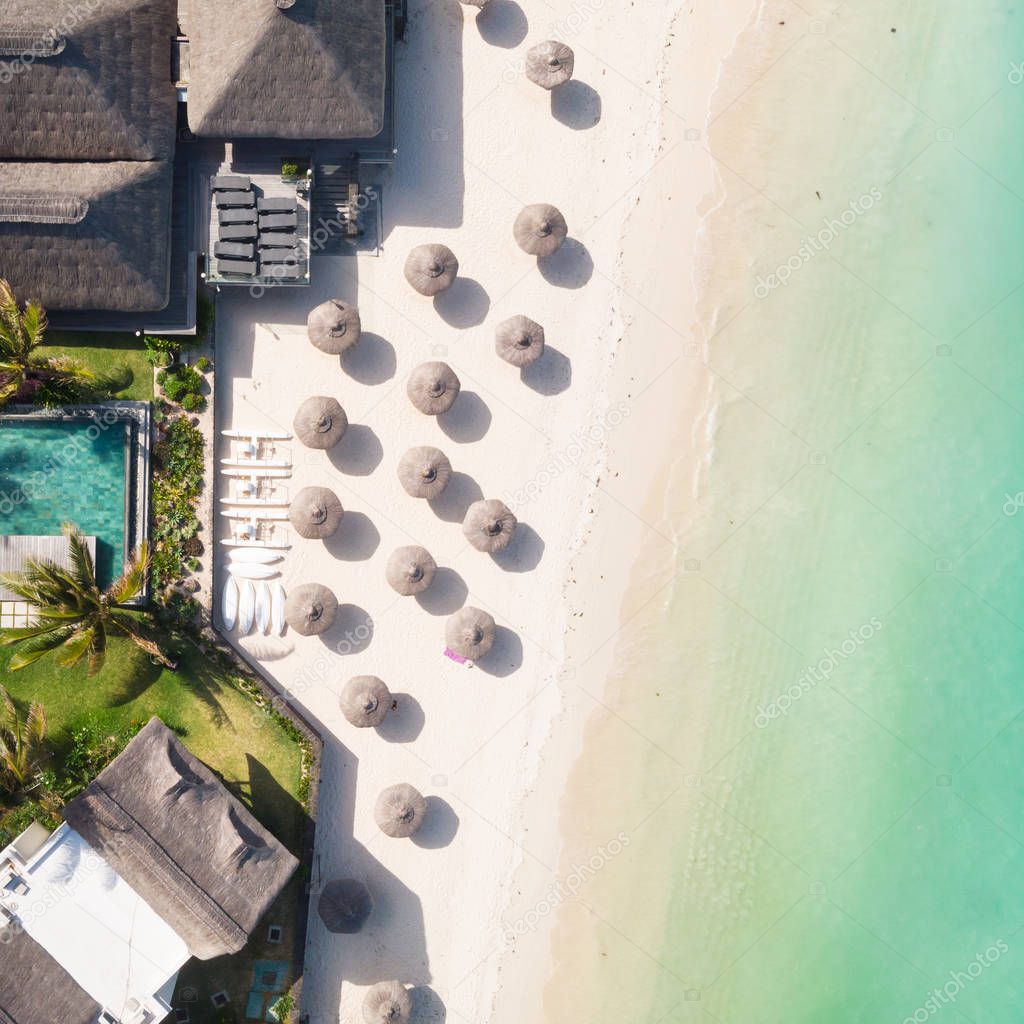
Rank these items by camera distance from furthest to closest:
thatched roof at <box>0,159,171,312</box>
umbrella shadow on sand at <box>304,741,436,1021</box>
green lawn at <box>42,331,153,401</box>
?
umbrella shadow on sand at <box>304,741,436,1021</box> < green lawn at <box>42,331,153,401</box> < thatched roof at <box>0,159,171,312</box>

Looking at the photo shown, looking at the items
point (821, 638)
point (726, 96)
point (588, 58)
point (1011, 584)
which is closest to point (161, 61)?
point (588, 58)

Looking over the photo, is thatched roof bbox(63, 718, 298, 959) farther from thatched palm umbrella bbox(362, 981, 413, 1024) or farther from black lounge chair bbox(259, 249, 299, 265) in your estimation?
black lounge chair bbox(259, 249, 299, 265)

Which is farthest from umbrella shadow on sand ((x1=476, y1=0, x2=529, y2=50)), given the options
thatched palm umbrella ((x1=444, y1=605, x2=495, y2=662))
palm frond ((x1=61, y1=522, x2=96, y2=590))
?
palm frond ((x1=61, y1=522, x2=96, y2=590))

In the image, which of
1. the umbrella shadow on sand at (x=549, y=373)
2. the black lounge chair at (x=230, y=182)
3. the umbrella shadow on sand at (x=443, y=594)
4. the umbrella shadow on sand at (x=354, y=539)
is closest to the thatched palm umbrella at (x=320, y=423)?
the umbrella shadow on sand at (x=354, y=539)

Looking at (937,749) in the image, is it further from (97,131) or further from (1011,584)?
(97,131)

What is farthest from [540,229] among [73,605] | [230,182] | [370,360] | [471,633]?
[73,605]

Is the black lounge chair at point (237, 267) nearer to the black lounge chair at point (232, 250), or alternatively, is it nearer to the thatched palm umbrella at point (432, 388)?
the black lounge chair at point (232, 250)

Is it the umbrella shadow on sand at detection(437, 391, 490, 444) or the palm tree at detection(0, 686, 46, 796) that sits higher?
the umbrella shadow on sand at detection(437, 391, 490, 444)
